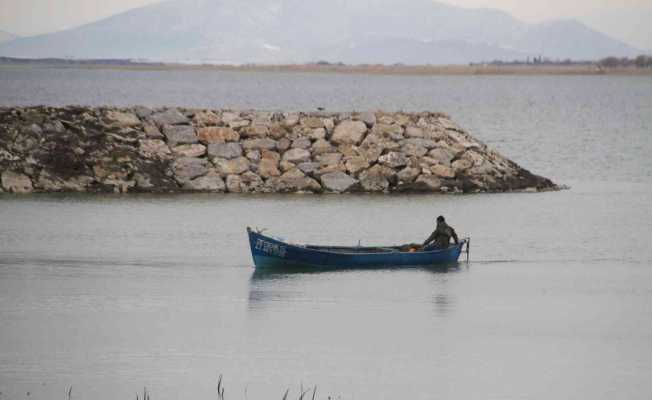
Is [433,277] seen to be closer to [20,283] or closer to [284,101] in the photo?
[20,283]

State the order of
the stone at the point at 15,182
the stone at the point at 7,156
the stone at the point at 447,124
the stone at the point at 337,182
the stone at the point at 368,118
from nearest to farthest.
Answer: the stone at the point at 15,182
the stone at the point at 7,156
the stone at the point at 337,182
the stone at the point at 368,118
the stone at the point at 447,124

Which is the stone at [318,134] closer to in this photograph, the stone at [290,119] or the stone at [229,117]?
the stone at [290,119]

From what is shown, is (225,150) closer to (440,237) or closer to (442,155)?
(442,155)

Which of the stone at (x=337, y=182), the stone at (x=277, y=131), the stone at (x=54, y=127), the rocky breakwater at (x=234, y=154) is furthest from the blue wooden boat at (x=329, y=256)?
the stone at (x=54, y=127)

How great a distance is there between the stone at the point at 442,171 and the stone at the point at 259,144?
453 cm

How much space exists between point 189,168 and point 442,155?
7.07m

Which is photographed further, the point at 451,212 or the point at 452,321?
the point at 451,212

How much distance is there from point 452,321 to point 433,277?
433 cm

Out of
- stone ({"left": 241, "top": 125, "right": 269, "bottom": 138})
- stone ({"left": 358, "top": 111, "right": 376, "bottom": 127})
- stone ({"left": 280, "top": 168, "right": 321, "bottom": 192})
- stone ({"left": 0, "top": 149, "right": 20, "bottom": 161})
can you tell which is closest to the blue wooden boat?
stone ({"left": 280, "top": 168, "right": 321, "bottom": 192})

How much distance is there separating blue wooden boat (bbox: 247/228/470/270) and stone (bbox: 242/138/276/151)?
440 inches

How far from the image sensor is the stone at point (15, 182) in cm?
3450

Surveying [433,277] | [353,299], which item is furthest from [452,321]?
[433,277]

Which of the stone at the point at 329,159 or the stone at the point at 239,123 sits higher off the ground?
the stone at the point at 239,123

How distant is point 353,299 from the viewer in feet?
72.5
